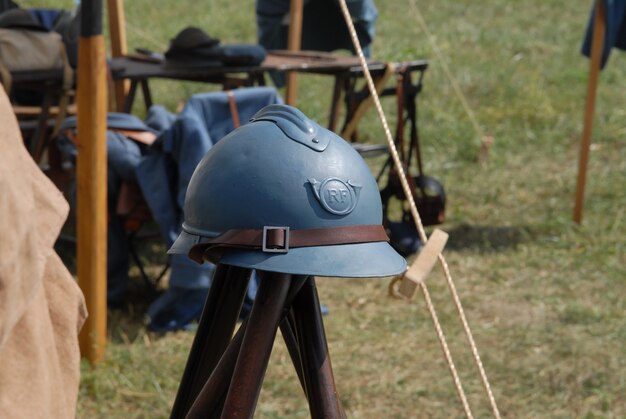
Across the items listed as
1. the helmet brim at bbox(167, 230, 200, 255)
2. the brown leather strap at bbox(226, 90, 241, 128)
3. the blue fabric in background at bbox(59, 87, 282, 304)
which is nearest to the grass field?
the blue fabric in background at bbox(59, 87, 282, 304)

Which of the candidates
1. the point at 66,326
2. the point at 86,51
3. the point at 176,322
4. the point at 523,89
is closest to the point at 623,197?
the point at 523,89

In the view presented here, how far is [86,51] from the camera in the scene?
3.71 meters

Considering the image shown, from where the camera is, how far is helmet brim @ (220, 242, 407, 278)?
6.10 feet

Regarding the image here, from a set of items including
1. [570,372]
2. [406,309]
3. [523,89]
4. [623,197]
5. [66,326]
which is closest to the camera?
[66,326]

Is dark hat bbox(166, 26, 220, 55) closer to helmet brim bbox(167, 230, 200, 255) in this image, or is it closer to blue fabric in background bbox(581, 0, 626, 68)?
blue fabric in background bbox(581, 0, 626, 68)

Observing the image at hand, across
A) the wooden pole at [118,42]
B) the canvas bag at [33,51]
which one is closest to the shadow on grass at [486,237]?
the wooden pole at [118,42]

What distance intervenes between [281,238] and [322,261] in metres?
0.08

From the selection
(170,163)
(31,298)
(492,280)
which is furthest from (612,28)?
(31,298)

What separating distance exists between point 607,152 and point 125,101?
4062 millimetres

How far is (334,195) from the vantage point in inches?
75.0

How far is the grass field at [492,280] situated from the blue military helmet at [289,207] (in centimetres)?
211

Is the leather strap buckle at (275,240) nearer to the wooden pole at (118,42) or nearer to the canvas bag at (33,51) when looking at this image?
the canvas bag at (33,51)

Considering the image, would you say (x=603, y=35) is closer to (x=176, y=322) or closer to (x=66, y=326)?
(x=176, y=322)

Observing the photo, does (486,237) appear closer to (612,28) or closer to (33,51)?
(612,28)
